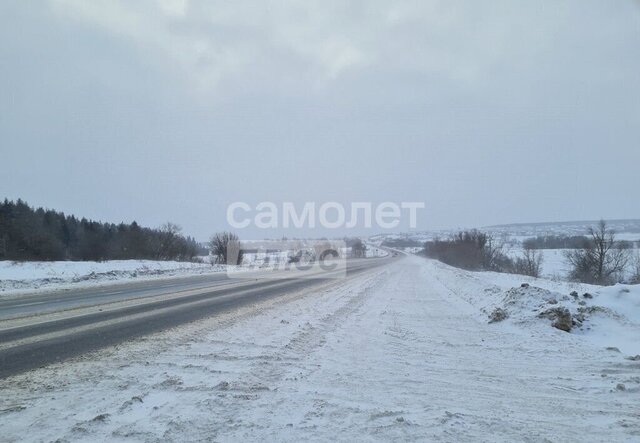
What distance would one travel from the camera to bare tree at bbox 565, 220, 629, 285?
151 ft

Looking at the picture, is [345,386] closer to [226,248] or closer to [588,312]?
[588,312]

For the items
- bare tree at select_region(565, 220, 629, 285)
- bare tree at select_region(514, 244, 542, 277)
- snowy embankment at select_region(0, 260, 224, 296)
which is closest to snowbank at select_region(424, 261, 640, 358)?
snowy embankment at select_region(0, 260, 224, 296)

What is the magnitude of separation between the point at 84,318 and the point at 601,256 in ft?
171

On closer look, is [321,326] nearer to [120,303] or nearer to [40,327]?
[40,327]

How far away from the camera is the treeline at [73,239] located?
60.4m

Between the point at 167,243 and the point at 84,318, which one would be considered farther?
the point at 167,243

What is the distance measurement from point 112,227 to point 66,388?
94497 mm

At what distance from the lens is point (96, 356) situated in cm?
687

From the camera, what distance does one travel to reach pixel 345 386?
18.0 feet

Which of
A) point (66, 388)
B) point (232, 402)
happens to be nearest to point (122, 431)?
point (232, 402)

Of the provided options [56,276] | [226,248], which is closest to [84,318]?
[56,276]

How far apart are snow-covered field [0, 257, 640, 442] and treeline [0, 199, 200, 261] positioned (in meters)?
54.4

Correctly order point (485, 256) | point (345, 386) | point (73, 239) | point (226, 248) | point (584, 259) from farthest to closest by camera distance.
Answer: point (73, 239) → point (226, 248) → point (485, 256) → point (584, 259) → point (345, 386)

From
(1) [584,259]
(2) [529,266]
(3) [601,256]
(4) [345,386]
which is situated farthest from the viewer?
(1) [584,259]
